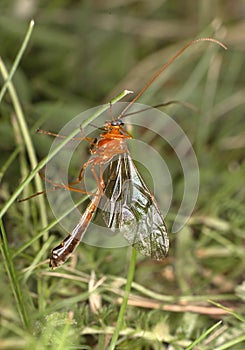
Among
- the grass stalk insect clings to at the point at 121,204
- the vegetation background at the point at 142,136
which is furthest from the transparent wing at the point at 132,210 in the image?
the vegetation background at the point at 142,136

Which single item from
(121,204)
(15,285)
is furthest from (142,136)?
(15,285)

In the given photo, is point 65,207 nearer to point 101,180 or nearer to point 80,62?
point 101,180

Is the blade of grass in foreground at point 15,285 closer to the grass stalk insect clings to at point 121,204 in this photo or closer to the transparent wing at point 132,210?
the grass stalk insect clings to at point 121,204

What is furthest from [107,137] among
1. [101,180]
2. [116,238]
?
[116,238]

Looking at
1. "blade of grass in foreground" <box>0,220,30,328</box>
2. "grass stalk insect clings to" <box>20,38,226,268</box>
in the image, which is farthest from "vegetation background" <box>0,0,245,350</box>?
"grass stalk insect clings to" <box>20,38,226,268</box>

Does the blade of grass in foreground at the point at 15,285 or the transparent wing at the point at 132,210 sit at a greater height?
the transparent wing at the point at 132,210
